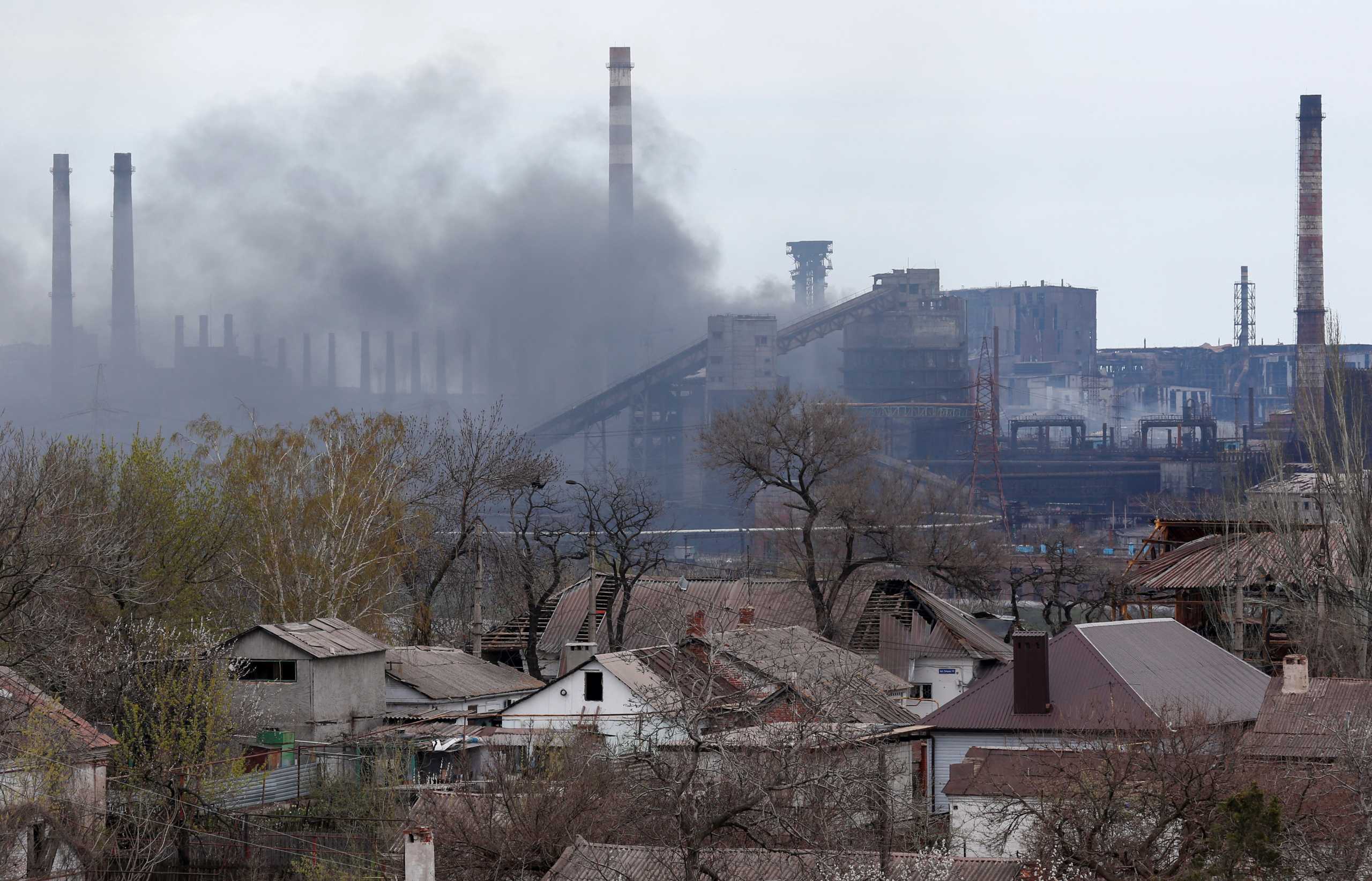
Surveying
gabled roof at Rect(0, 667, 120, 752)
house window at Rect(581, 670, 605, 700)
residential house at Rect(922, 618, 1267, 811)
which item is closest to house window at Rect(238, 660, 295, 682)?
house window at Rect(581, 670, 605, 700)

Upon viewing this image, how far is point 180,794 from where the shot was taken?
2183cm

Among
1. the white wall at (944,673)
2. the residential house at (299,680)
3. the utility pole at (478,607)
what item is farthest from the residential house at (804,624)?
the residential house at (299,680)

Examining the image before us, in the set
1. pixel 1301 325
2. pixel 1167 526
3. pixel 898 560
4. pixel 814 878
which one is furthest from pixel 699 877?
pixel 1301 325

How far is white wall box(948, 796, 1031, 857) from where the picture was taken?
60.0ft

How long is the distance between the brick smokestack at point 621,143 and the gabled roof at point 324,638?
10755cm

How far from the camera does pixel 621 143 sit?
138625 millimetres

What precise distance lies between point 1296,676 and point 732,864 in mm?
8522

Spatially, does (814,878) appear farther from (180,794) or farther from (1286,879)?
(180,794)

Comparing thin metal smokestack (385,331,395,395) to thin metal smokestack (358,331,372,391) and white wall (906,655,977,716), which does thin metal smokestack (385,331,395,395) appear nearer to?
thin metal smokestack (358,331,372,391)

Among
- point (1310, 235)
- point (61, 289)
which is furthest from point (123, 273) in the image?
point (1310, 235)

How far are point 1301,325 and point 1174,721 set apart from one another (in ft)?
302

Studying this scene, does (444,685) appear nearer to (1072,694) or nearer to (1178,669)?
(1072,694)

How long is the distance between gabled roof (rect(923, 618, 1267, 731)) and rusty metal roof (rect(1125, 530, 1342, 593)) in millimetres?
4007

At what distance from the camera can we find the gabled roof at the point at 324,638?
26.9 m
